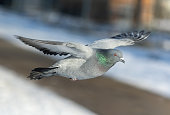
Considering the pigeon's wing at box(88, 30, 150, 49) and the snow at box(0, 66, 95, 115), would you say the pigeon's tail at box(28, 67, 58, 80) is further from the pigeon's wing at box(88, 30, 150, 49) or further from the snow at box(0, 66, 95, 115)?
the snow at box(0, 66, 95, 115)

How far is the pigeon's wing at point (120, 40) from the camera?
6.34ft

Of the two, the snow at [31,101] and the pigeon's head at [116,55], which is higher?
the pigeon's head at [116,55]

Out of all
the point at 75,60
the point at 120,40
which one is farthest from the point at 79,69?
the point at 120,40

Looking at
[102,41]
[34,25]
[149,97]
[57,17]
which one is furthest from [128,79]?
[57,17]

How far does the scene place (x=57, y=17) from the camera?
27.2 metres

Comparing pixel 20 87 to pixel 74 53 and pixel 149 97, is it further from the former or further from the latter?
pixel 74 53

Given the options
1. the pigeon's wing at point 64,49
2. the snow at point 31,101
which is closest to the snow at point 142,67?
the snow at point 31,101

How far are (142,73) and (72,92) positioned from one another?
11.0ft

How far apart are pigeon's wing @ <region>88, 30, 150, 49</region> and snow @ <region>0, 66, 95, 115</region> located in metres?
Result: 4.37

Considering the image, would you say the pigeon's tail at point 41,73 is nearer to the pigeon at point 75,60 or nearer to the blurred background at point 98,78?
the pigeon at point 75,60

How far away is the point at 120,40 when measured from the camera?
2.20 meters

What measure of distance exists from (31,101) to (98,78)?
364cm

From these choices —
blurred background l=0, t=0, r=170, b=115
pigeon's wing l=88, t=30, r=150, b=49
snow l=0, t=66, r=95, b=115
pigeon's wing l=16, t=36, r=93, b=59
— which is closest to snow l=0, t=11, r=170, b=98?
blurred background l=0, t=0, r=170, b=115

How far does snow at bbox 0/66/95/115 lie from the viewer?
6.97 meters
